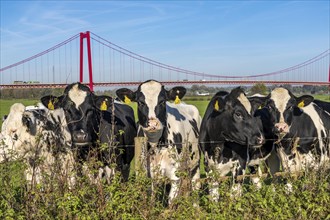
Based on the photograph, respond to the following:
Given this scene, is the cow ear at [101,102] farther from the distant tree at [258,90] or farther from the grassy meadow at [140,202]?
the distant tree at [258,90]

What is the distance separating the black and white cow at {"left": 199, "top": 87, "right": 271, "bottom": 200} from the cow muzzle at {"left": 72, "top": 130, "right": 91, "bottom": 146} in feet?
4.84

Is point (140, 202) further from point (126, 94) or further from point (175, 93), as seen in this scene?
point (175, 93)

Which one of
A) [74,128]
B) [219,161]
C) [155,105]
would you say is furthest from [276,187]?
[74,128]

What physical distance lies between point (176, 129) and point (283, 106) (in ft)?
4.73

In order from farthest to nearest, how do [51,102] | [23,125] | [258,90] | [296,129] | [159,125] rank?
[258,90] < [23,125] < [296,129] < [51,102] < [159,125]

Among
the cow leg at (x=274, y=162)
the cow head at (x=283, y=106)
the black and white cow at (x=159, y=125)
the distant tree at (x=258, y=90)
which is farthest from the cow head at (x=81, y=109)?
the distant tree at (x=258, y=90)

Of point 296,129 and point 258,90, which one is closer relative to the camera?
point 296,129

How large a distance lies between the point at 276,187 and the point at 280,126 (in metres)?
1.61

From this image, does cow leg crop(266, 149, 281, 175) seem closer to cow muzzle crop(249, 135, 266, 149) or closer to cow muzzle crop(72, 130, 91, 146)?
cow muzzle crop(249, 135, 266, 149)

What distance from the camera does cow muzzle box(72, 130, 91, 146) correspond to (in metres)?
5.10

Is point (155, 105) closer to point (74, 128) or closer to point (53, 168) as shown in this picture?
point (74, 128)

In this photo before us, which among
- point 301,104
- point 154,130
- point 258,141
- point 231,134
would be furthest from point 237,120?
point 301,104

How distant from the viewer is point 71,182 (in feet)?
13.0

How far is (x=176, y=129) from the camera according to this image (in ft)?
19.1
